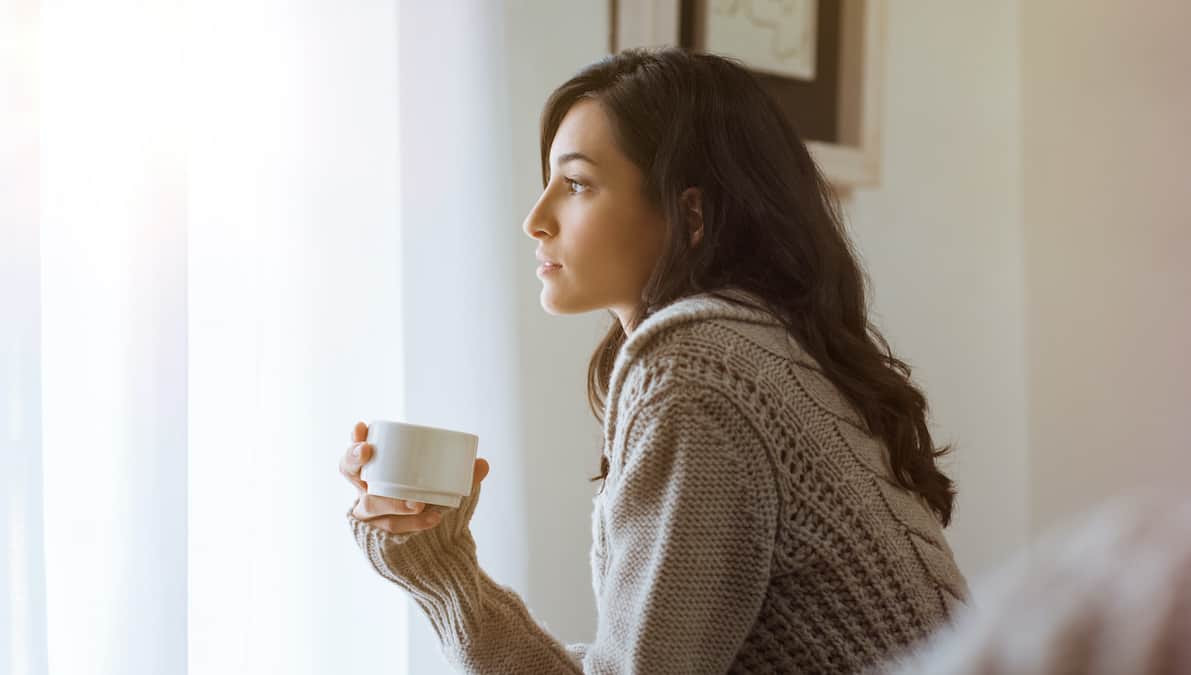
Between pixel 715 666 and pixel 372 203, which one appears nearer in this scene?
pixel 715 666

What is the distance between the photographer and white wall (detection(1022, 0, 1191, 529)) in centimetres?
196

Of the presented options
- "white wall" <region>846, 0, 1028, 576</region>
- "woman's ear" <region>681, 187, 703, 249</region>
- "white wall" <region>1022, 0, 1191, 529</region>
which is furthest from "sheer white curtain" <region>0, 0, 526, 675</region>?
"white wall" <region>1022, 0, 1191, 529</region>

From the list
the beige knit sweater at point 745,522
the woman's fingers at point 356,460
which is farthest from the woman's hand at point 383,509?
the beige knit sweater at point 745,522

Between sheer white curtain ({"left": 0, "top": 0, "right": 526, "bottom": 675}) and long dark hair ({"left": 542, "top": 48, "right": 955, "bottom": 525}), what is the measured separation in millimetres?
314

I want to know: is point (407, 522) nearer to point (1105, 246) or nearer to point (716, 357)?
point (716, 357)

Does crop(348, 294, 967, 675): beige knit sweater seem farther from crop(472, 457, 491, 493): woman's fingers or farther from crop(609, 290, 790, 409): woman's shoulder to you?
crop(472, 457, 491, 493): woman's fingers

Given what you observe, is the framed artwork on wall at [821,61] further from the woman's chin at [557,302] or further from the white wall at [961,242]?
the woman's chin at [557,302]

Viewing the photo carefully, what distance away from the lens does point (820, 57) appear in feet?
6.02

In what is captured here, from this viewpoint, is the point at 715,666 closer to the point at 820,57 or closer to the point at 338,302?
the point at 338,302

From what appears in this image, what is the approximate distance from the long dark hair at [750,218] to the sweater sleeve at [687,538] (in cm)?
17

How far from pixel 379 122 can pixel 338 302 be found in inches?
7.8

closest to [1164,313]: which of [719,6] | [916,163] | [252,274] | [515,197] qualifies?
[916,163]

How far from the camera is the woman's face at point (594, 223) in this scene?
104cm

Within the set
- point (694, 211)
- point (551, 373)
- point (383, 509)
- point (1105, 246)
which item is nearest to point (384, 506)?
point (383, 509)
